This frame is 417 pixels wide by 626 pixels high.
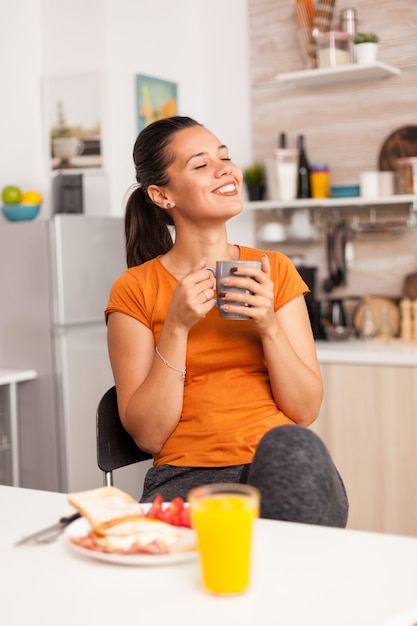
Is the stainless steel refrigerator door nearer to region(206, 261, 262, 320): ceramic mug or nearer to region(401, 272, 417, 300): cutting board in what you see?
region(401, 272, 417, 300): cutting board

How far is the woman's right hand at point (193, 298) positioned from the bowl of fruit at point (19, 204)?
6.91 ft

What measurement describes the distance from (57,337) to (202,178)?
67.6 inches

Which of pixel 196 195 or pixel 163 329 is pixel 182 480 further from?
pixel 196 195

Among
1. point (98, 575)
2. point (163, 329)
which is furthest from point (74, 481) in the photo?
point (98, 575)

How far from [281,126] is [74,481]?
5.80 feet

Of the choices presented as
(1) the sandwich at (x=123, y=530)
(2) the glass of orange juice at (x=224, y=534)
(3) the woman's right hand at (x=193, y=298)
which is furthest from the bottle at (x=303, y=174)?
(2) the glass of orange juice at (x=224, y=534)

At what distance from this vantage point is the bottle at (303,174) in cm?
378

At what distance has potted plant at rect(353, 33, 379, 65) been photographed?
11.5 ft

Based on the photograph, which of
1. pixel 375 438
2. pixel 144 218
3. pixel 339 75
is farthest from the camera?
pixel 339 75

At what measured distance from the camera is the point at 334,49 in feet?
11.8

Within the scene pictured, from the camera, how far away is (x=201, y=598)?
3.07ft

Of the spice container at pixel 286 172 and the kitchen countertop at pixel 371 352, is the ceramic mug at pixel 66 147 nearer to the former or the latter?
the spice container at pixel 286 172

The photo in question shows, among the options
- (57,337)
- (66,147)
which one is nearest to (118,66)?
(66,147)

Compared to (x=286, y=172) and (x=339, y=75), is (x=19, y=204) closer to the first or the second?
(x=286, y=172)
